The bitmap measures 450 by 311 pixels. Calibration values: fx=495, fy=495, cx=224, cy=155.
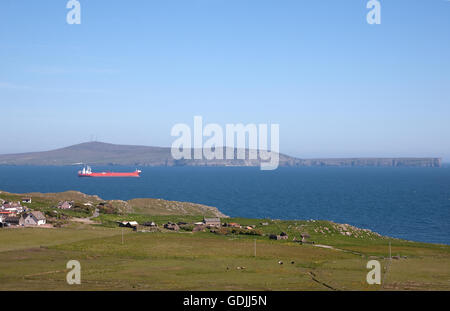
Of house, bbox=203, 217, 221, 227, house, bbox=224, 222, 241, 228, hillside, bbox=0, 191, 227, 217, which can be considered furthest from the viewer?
hillside, bbox=0, 191, 227, 217

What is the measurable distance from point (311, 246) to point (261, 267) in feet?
61.7

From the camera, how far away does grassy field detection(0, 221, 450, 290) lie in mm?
42219

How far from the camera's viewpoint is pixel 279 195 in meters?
169

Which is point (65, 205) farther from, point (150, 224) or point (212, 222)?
point (212, 222)

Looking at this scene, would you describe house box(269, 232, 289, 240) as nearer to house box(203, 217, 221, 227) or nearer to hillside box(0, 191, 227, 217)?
house box(203, 217, 221, 227)

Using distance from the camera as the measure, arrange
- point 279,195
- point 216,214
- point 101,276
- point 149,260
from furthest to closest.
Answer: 1. point 279,195
2. point 216,214
3. point 149,260
4. point 101,276

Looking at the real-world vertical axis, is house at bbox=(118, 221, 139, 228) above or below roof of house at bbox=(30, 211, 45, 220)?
below

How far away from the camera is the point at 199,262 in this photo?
176 ft

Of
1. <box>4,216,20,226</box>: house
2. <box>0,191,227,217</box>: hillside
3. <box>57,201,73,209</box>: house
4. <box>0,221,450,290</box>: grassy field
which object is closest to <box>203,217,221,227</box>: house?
<box>0,221,450,290</box>: grassy field

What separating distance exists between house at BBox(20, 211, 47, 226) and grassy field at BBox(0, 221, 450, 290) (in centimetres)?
653

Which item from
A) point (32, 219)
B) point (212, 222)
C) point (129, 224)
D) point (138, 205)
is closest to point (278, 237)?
point (212, 222)

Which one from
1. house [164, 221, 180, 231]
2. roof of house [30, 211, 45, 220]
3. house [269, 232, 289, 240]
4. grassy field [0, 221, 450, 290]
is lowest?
house [269, 232, 289, 240]
